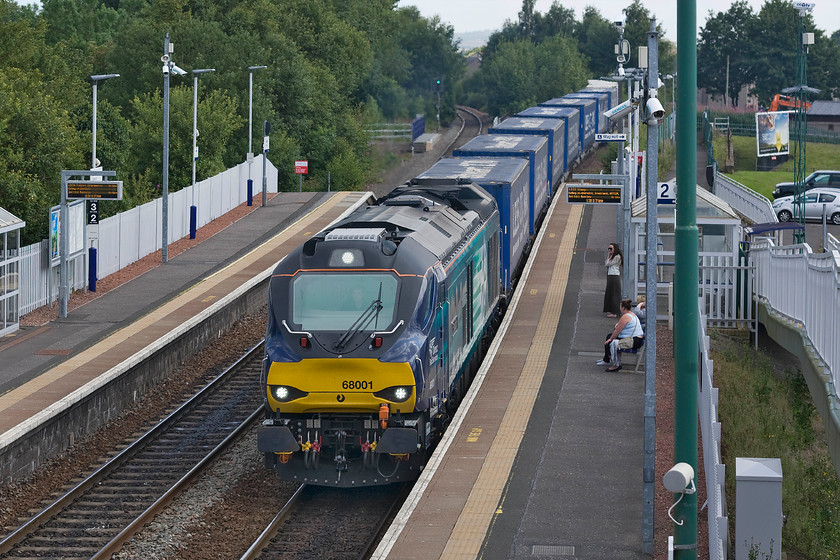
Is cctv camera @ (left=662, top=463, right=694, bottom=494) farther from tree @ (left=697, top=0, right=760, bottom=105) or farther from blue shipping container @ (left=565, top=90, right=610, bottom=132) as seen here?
tree @ (left=697, top=0, right=760, bottom=105)

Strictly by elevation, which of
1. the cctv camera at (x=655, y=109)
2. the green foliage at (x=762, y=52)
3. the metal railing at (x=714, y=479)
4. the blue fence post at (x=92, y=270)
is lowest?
the metal railing at (x=714, y=479)

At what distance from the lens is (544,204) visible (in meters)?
41.4

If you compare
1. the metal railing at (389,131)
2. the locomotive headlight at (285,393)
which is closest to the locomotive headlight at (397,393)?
the locomotive headlight at (285,393)

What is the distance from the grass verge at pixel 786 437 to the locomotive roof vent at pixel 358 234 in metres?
5.70

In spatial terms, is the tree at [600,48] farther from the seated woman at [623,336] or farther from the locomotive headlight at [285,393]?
the locomotive headlight at [285,393]

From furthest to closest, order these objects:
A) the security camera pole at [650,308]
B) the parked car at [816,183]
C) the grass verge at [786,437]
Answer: the parked car at [816,183] → the grass verge at [786,437] → the security camera pole at [650,308]

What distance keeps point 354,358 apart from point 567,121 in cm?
3614

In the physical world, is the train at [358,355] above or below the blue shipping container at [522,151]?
below

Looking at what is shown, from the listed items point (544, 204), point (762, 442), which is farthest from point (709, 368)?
point (544, 204)

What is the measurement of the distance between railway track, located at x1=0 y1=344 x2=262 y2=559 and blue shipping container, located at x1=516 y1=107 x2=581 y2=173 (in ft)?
93.3

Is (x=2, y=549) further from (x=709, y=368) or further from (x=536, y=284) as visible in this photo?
(x=536, y=284)

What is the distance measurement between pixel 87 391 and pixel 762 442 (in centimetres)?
1101

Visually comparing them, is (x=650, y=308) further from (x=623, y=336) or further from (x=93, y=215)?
(x=93, y=215)

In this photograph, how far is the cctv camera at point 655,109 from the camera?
493 inches
